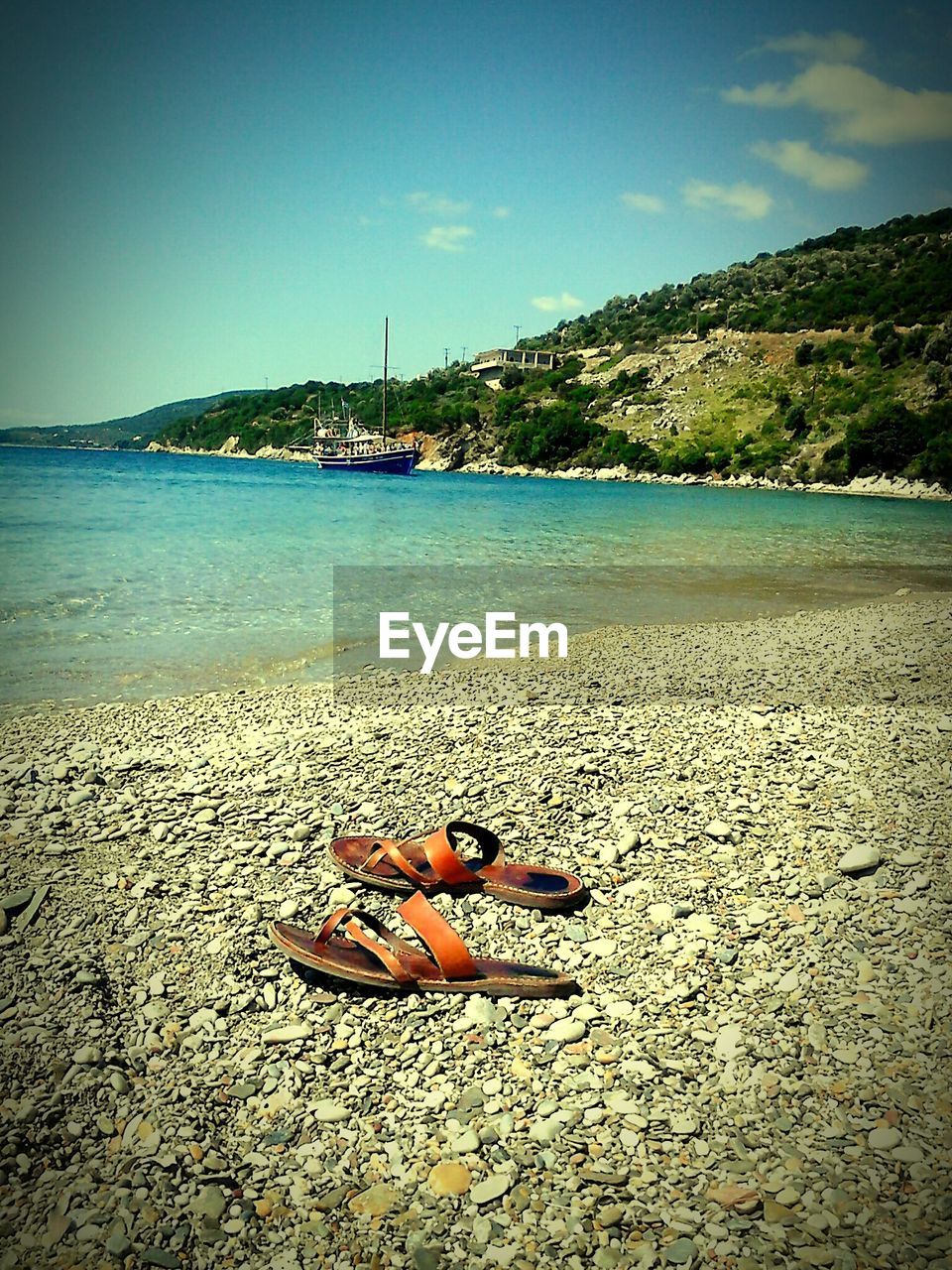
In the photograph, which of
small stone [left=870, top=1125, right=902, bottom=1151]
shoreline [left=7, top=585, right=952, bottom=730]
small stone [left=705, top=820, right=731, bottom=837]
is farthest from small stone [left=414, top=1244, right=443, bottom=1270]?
shoreline [left=7, top=585, right=952, bottom=730]

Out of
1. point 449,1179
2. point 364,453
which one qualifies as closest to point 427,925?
point 449,1179

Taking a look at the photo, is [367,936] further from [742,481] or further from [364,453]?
[364,453]

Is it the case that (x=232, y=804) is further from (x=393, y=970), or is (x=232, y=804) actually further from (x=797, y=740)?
(x=797, y=740)

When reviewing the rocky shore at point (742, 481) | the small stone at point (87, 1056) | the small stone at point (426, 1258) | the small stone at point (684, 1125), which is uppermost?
the rocky shore at point (742, 481)

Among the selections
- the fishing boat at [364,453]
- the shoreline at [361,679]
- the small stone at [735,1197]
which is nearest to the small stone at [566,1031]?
the small stone at [735,1197]

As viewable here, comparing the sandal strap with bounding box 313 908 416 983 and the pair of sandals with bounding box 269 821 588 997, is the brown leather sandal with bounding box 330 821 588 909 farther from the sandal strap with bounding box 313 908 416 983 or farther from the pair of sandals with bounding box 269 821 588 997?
the sandal strap with bounding box 313 908 416 983

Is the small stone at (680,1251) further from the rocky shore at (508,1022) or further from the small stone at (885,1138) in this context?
the small stone at (885,1138)

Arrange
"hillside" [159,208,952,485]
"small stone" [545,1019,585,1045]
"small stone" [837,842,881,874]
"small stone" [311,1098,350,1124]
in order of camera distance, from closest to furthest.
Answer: "small stone" [311,1098,350,1124]
"small stone" [545,1019,585,1045]
"small stone" [837,842,881,874]
"hillside" [159,208,952,485]

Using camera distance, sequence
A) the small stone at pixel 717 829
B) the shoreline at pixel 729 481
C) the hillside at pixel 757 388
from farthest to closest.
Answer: the hillside at pixel 757 388
the shoreline at pixel 729 481
the small stone at pixel 717 829
